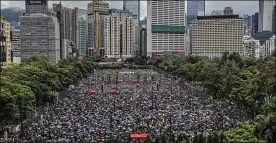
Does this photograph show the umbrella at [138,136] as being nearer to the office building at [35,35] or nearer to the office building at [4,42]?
the office building at [4,42]

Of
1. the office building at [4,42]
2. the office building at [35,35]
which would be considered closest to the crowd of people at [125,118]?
the office building at [4,42]

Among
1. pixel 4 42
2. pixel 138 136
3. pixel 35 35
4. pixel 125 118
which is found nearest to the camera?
pixel 138 136

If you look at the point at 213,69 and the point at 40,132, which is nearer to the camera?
the point at 40,132

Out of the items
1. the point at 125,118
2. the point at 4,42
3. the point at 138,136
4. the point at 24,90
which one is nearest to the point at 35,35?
the point at 4,42

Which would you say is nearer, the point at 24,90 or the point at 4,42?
the point at 24,90

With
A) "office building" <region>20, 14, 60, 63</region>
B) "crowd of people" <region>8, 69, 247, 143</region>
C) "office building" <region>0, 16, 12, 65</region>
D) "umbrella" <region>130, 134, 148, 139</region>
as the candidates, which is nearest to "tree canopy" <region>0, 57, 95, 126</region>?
"crowd of people" <region>8, 69, 247, 143</region>

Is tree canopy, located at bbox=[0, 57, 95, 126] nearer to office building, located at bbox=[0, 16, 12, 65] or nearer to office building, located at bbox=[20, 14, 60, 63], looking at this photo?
office building, located at bbox=[0, 16, 12, 65]

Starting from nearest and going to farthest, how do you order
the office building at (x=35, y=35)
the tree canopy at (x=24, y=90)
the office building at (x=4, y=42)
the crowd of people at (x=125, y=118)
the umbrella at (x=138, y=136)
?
1. the umbrella at (x=138, y=136)
2. the crowd of people at (x=125, y=118)
3. the tree canopy at (x=24, y=90)
4. the office building at (x=4, y=42)
5. the office building at (x=35, y=35)

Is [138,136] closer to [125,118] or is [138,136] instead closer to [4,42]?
[125,118]

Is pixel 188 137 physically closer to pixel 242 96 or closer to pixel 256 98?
pixel 256 98

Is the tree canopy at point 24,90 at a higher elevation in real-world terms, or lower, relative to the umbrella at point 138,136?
higher

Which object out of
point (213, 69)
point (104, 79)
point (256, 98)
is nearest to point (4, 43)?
point (104, 79)
